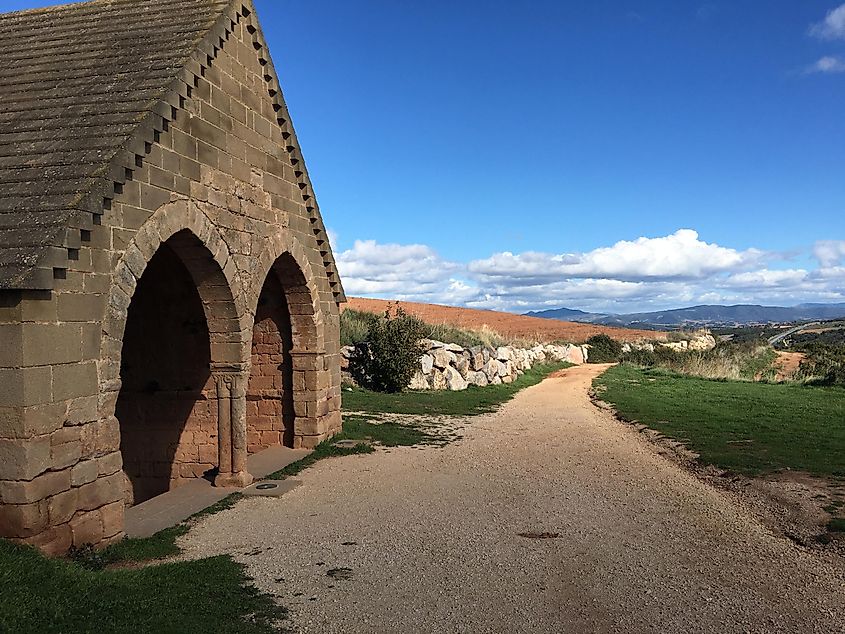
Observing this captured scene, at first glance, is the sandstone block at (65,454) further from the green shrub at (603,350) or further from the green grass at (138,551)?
the green shrub at (603,350)

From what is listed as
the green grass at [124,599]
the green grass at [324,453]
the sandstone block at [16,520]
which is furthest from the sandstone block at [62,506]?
the green grass at [324,453]

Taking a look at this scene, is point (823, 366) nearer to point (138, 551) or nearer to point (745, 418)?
point (745, 418)

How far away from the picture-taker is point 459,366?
79.3 feet

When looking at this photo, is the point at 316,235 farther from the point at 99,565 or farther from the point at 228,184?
the point at 99,565

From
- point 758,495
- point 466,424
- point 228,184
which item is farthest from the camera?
point 466,424

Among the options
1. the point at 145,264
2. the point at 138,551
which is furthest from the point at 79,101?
the point at 138,551

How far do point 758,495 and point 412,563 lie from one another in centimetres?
527

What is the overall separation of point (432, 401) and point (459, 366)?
13.3ft

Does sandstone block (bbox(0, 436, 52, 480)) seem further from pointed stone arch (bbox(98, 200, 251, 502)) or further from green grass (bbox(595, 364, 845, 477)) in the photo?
green grass (bbox(595, 364, 845, 477))

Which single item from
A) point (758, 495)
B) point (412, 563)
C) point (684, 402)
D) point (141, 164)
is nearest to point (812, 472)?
point (758, 495)

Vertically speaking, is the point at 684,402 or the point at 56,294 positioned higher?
the point at 56,294

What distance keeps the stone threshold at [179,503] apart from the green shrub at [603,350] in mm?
30560

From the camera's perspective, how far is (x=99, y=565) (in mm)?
6879

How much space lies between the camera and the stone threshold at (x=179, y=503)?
857cm
